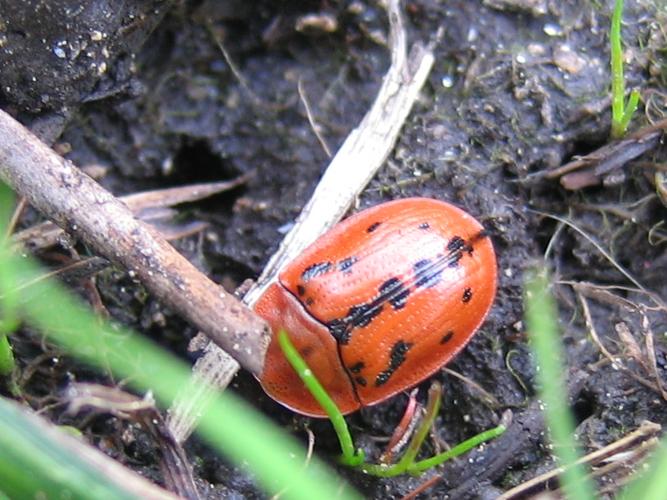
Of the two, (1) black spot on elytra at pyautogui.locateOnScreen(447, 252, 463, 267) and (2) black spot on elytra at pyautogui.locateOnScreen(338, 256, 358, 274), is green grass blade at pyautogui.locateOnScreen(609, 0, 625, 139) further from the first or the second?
(2) black spot on elytra at pyautogui.locateOnScreen(338, 256, 358, 274)

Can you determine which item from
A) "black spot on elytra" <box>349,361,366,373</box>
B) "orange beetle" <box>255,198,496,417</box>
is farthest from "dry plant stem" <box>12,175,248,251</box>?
"black spot on elytra" <box>349,361,366,373</box>

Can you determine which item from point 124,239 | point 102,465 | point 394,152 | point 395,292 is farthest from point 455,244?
point 102,465

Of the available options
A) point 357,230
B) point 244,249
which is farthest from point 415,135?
point 244,249

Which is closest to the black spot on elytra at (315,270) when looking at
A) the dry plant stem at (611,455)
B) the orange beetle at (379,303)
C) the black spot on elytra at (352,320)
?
the orange beetle at (379,303)

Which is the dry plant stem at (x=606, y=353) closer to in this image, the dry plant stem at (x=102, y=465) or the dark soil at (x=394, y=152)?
the dark soil at (x=394, y=152)

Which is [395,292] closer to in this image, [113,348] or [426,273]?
[426,273]

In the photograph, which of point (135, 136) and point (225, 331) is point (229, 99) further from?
point (225, 331)
